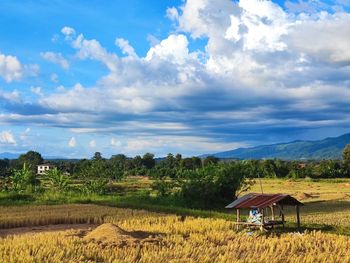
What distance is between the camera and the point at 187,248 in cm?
1193

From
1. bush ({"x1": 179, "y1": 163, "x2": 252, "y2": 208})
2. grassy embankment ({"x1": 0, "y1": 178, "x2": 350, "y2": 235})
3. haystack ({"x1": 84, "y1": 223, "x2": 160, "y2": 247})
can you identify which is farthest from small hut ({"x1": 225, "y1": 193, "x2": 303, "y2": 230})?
bush ({"x1": 179, "y1": 163, "x2": 252, "y2": 208})

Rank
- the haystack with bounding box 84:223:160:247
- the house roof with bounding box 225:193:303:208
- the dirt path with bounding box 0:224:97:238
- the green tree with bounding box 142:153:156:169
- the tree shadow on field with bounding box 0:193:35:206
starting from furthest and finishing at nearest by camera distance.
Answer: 1. the green tree with bounding box 142:153:156:169
2. the tree shadow on field with bounding box 0:193:35:206
3. the dirt path with bounding box 0:224:97:238
4. the house roof with bounding box 225:193:303:208
5. the haystack with bounding box 84:223:160:247

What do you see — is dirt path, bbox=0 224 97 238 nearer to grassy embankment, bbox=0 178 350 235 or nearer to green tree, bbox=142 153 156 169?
grassy embankment, bbox=0 178 350 235

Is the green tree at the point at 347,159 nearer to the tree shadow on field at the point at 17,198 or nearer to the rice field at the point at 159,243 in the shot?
the tree shadow on field at the point at 17,198

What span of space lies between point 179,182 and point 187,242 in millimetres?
17079

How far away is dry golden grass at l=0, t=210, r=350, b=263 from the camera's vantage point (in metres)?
10.9

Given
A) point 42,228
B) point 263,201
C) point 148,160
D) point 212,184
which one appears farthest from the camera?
point 148,160

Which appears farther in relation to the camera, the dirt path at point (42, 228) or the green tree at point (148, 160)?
the green tree at point (148, 160)

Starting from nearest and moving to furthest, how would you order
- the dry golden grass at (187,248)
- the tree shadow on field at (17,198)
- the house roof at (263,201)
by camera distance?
the dry golden grass at (187,248), the house roof at (263,201), the tree shadow on field at (17,198)

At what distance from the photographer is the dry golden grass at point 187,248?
10945 mm

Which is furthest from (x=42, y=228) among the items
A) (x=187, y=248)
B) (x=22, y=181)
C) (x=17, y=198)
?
(x=22, y=181)

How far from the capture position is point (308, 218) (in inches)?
922

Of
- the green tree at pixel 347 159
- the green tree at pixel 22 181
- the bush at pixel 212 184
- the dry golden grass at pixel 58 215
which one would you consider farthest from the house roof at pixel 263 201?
the green tree at pixel 347 159

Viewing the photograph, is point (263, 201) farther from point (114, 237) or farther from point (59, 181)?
point (59, 181)
